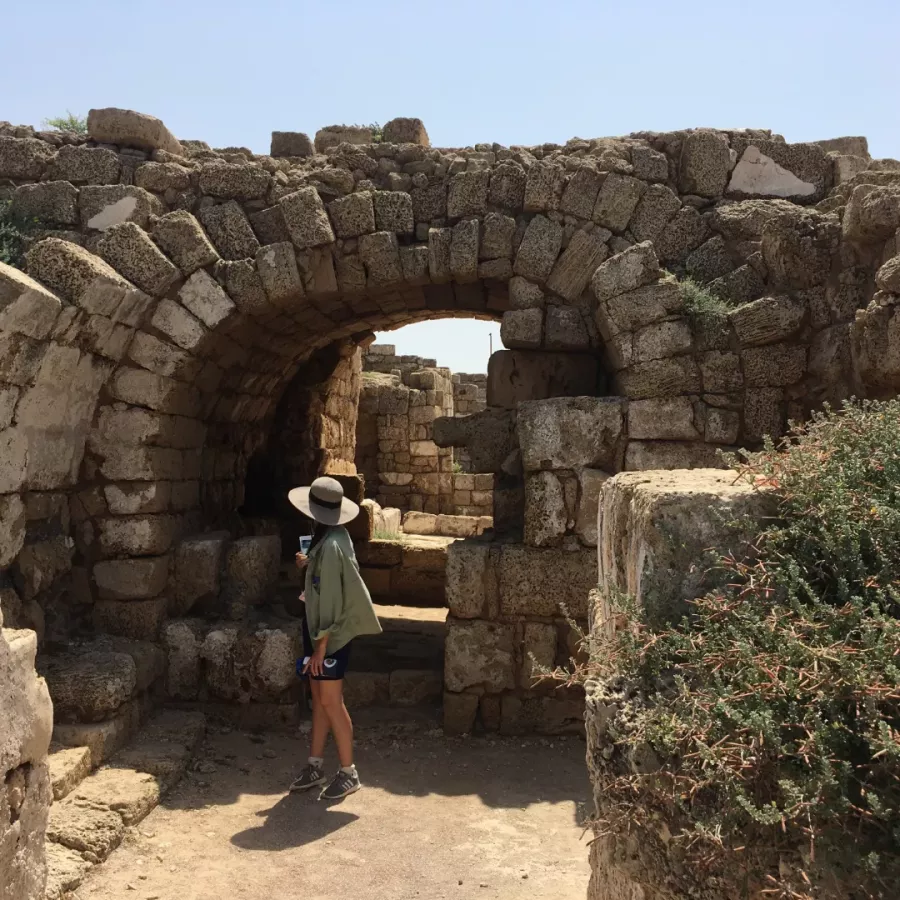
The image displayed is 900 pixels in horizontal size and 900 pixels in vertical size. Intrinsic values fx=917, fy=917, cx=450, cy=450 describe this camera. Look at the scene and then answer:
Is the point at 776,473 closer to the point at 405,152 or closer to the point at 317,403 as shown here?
the point at 405,152

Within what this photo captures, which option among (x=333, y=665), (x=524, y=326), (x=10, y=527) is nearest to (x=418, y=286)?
(x=524, y=326)

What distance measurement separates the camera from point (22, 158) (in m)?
6.46

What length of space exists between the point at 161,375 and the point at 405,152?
2.31 m

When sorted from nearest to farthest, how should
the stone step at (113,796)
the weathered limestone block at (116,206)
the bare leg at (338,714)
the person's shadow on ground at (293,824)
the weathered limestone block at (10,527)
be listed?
1. the stone step at (113,796)
2. the person's shadow on ground at (293,824)
3. the bare leg at (338,714)
4. the weathered limestone block at (10,527)
5. the weathered limestone block at (116,206)

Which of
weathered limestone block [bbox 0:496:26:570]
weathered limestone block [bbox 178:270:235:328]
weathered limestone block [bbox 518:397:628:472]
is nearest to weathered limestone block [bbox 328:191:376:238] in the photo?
weathered limestone block [bbox 178:270:235:328]

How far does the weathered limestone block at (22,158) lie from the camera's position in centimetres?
646

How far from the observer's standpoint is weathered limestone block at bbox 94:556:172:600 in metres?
6.16

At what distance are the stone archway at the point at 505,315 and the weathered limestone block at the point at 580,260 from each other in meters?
0.02

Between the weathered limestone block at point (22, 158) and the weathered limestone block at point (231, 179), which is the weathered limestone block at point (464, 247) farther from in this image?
the weathered limestone block at point (22, 158)

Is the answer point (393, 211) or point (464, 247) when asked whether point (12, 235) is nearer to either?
point (393, 211)

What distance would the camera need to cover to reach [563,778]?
5.41 metres

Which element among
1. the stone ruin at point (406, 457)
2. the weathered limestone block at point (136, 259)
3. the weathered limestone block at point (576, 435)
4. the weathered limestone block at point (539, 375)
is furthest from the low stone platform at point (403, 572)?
the stone ruin at point (406, 457)

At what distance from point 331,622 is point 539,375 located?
2.52 metres

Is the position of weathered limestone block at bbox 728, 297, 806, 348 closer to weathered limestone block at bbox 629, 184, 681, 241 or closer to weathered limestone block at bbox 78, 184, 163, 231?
A: weathered limestone block at bbox 629, 184, 681, 241
